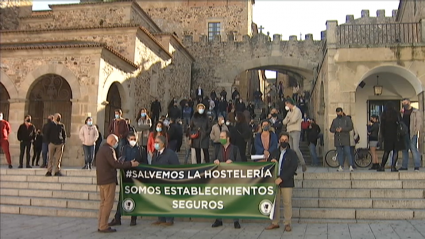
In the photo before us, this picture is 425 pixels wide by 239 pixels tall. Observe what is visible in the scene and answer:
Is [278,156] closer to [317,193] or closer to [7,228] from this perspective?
[317,193]

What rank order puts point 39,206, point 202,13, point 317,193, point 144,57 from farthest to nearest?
point 202,13 < point 144,57 < point 39,206 < point 317,193

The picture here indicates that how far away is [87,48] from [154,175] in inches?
358

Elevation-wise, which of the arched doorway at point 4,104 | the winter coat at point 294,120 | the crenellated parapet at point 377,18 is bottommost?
the winter coat at point 294,120

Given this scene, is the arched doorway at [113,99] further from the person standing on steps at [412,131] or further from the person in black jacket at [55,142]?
the person standing on steps at [412,131]

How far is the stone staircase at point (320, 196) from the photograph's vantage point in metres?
7.40

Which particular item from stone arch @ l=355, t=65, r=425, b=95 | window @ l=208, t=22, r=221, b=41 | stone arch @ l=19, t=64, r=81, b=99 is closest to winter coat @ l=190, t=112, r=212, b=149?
stone arch @ l=355, t=65, r=425, b=95

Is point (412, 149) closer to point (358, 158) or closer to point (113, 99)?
point (358, 158)

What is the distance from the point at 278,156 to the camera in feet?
23.6

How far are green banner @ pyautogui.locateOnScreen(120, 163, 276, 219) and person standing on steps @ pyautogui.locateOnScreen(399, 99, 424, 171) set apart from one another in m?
4.56

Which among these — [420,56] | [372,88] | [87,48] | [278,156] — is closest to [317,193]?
[278,156]

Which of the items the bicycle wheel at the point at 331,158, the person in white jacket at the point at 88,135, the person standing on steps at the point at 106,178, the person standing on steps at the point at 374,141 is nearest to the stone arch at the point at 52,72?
the person in white jacket at the point at 88,135

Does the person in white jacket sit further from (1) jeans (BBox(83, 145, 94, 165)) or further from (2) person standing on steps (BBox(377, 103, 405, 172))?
(2) person standing on steps (BBox(377, 103, 405, 172))

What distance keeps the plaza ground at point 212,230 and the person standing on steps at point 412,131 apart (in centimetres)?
285

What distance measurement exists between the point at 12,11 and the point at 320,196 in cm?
2279
